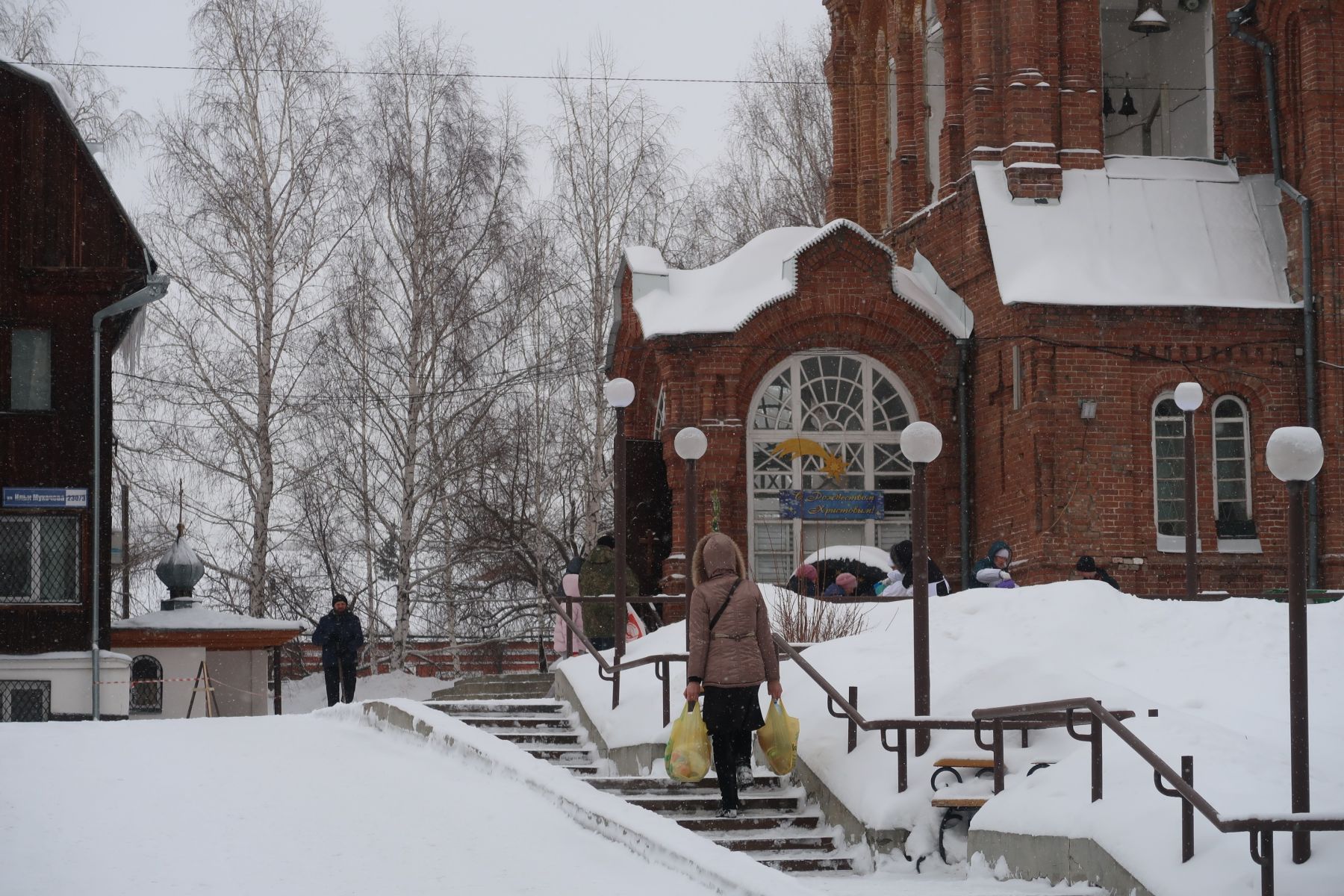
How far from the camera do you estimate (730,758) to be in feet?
37.1

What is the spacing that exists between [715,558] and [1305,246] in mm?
16492

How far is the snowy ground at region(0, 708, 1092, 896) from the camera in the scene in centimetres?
862

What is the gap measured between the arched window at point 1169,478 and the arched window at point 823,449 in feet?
10.7

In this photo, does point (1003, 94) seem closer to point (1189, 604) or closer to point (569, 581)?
point (569, 581)

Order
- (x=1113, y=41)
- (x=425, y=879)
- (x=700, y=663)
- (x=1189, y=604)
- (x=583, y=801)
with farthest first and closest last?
(x=1113, y=41) → (x=1189, y=604) → (x=700, y=663) → (x=583, y=801) → (x=425, y=879)

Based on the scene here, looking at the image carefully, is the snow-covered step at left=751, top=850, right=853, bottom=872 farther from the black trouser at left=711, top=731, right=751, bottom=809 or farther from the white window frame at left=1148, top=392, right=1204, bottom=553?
the white window frame at left=1148, top=392, right=1204, bottom=553

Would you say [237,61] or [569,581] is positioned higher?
[237,61]

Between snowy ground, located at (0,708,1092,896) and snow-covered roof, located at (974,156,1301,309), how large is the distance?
568 inches

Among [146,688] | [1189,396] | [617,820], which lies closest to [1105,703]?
[617,820]

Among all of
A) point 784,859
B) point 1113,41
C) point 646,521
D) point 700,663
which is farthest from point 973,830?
point 1113,41

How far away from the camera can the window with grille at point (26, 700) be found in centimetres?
2523

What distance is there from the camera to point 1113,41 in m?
29.0

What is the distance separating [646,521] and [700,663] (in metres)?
14.6

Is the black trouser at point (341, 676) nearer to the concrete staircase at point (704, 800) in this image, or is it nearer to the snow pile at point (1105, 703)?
the snow pile at point (1105, 703)
